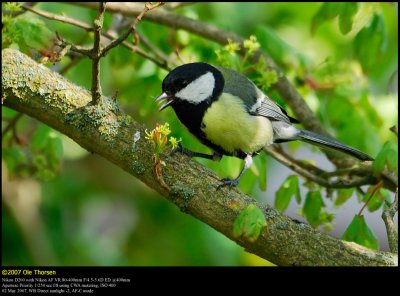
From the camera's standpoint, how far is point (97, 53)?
1.84 m

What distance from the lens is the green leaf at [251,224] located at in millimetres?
1713

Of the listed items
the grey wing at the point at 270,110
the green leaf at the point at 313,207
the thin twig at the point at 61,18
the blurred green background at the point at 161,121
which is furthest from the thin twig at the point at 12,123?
the green leaf at the point at 313,207

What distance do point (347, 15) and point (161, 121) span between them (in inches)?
55.9

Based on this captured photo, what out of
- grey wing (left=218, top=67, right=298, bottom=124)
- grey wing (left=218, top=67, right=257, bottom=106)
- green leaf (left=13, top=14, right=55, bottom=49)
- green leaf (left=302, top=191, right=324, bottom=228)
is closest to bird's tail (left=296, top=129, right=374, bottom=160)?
grey wing (left=218, top=67, right=298, bottom=124)

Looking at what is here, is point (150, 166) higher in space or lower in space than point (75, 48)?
lower

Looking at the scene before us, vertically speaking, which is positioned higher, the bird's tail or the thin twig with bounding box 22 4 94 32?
the thin twig with bounding box 22 4 94 32

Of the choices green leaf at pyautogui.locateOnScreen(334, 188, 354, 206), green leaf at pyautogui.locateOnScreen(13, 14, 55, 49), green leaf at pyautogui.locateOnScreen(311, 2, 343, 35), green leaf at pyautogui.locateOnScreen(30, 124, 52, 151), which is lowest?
green leaf at pyautogui.locateOnScreen(334, 188, 354, 206)

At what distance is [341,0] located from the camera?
264 cm

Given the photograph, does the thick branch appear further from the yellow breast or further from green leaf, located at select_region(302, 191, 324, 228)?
green leaf, located at select_region(302, 191, 324, 228)

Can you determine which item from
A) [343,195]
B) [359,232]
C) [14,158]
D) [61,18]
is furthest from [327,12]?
[14,158]

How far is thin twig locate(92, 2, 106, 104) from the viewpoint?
1.79m

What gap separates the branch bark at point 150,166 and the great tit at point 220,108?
0.96 ft

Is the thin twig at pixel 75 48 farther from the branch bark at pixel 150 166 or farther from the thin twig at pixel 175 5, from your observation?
the thin twig at pixel 175 5

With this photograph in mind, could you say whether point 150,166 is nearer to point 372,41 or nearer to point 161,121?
point 372,41
